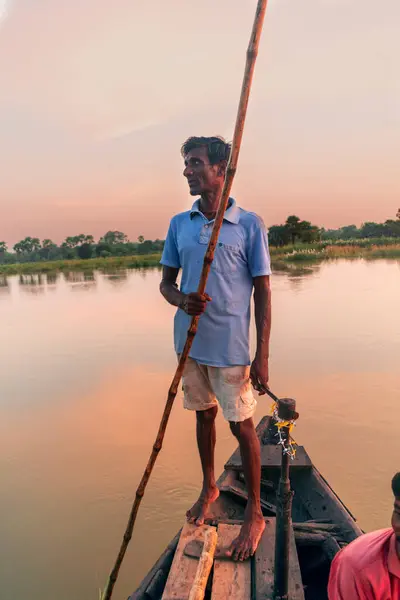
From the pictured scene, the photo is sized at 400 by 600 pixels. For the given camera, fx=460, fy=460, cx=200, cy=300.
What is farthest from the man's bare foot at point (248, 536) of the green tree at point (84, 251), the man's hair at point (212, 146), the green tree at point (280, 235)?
the green tree at point (84, 251)

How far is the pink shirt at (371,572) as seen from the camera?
1.17 m

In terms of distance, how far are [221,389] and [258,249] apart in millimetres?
675

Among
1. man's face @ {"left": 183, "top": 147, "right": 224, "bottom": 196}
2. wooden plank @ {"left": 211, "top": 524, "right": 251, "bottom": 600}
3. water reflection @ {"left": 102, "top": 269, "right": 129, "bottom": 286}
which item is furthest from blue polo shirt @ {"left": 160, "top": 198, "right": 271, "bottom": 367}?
water reflection @ {"left": 102, "top": 269, "right": 129, "bottom": 286}

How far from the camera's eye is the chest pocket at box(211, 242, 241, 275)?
2040 millimetres

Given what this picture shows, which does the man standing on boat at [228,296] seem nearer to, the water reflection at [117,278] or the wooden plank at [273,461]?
the wooden plank at [273,461]

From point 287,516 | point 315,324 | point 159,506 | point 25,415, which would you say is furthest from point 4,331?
point 287,516

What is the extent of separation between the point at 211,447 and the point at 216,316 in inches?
28.6

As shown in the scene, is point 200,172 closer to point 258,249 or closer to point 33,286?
point 258,249

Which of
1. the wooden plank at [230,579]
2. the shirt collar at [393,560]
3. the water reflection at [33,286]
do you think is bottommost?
the water reflection at [33,286]

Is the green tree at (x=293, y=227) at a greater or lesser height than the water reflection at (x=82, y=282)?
greater

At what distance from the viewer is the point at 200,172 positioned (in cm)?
209

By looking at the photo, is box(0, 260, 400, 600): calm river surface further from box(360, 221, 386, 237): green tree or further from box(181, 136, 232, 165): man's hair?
box(360, 221, 386, 237): green tree

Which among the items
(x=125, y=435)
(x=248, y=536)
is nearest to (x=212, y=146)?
(x=248, y=536)

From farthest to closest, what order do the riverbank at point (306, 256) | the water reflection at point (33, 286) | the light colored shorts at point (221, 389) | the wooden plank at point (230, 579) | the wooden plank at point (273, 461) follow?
the riverbank at point (306, 256) → the water reflection at point (33, 286) → the wooden plank at point (273, 461) → the light colored shorts at point (221, 389) → the wooden plank at point (230, 579)
